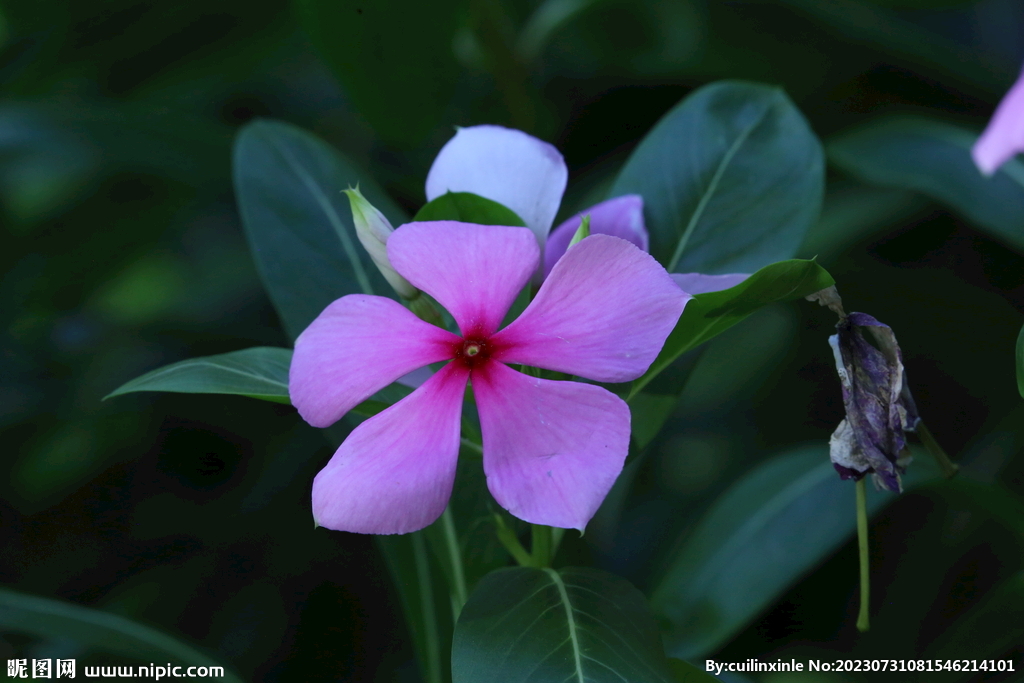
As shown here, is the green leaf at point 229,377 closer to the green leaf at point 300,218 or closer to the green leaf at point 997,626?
the green leaf at point 300,218

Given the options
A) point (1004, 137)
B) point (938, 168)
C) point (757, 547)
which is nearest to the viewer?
point (1004, 137)

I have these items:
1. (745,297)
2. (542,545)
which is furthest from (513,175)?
(542,545)

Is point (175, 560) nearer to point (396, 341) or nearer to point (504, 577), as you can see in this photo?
point (504, 577)

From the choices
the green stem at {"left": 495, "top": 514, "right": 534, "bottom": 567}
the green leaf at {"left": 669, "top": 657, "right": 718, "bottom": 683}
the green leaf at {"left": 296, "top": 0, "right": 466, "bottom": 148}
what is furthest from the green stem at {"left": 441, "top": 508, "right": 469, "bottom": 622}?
the green leaf at {"left": 296, "top": 0, "right": 466, "bottom": 148}

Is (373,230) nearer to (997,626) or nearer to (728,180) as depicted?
(728,180)

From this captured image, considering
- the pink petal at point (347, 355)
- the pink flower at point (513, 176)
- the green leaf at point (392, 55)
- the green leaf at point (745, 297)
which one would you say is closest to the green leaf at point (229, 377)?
the pink petal at point (347, 355)
